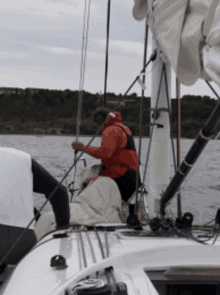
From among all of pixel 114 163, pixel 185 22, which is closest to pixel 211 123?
pixel 185 22

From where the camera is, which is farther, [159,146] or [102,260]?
[159,146]

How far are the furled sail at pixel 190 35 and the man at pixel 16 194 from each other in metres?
0.68

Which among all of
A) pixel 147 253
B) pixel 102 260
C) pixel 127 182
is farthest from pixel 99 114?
pixel 102 260

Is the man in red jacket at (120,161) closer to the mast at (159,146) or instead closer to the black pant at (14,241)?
the mast at (159,146)

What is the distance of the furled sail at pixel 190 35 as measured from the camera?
121cm

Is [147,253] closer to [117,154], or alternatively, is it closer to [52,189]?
[52,189]

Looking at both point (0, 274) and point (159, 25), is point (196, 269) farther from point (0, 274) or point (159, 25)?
point (159, 25)

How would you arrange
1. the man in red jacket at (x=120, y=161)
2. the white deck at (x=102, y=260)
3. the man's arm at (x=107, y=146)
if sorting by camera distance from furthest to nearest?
the man in red jacket at (x=120, y=161), the man's arm at (x=107, y=146), the white deck at (x=102, y=260)

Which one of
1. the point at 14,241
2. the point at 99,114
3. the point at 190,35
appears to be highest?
Answer: the point at 190,35

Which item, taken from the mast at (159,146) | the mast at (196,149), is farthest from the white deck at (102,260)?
the mast at (159,146)

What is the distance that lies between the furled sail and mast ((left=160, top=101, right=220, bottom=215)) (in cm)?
19

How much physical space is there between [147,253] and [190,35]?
30.5 inches

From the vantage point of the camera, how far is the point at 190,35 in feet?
4.74

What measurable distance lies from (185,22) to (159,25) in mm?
337
